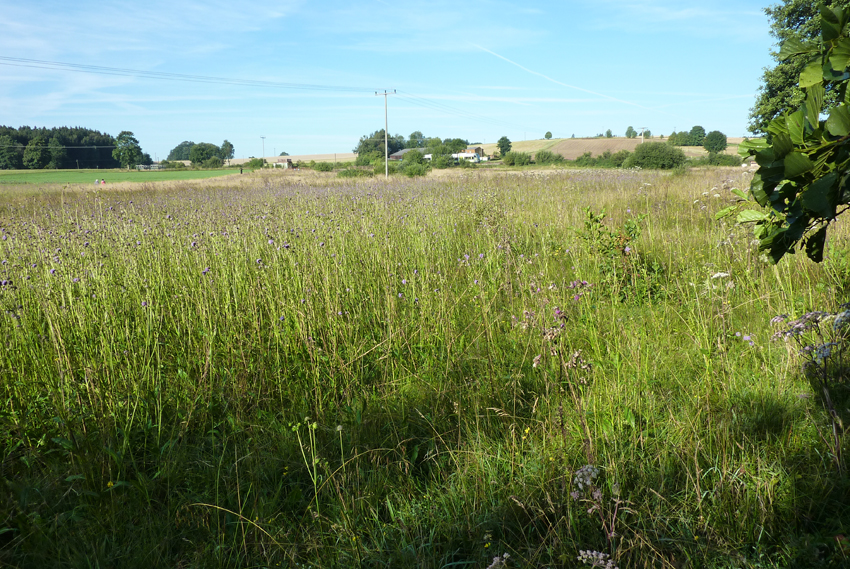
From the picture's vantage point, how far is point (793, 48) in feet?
3.86

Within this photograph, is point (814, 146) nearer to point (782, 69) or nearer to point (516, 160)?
point (782, 69)

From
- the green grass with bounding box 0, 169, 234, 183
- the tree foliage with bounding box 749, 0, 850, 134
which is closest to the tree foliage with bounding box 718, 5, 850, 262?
the tree foliage with bounding box 749, 0, 850, 134

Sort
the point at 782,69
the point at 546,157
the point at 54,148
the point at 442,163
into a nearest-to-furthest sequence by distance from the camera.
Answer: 1. the point at 782,69
2. the point at 442,163
3. the point at 546,157
4. the point at 54,148

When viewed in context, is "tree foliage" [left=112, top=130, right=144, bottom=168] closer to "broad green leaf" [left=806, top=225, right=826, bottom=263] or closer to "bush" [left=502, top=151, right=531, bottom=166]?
"bush" [left=502, top=151, right=531, bottom=166]

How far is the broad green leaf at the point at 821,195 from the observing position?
97 cm

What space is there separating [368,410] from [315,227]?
11.7ft

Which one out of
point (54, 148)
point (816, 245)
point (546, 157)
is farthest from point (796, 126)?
point (54, 148)

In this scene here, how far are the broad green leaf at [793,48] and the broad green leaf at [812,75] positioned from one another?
0.07 m

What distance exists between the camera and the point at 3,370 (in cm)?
249

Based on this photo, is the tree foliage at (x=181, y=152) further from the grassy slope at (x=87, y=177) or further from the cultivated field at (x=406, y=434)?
the cultivated field at (x=406, y=434)

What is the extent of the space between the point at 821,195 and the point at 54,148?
338 ft

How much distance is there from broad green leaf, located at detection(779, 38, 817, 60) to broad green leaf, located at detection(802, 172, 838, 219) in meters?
0.34

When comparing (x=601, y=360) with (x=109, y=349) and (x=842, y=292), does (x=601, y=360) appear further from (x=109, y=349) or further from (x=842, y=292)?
(x=109, y=349)

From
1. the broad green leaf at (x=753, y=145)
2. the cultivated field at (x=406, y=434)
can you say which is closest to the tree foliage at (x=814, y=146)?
the broad green leaf at (x=753, y=145)
